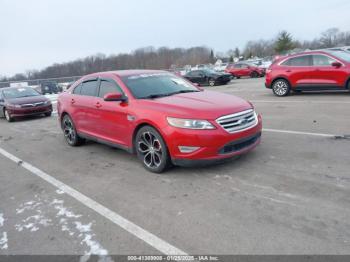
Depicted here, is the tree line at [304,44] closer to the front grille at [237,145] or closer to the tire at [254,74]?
the tire at [254,74]

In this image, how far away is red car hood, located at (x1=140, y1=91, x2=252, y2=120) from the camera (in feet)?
14.6

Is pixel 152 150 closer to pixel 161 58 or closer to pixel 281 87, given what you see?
pixel 281 87

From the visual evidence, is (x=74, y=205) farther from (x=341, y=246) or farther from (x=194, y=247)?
(x=341, y=246)

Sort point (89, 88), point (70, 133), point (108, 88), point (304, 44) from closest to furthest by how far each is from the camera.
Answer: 1. point (108, 88)
2. point (89, 88)
3. point (70, 133)
4. point (304, 44)

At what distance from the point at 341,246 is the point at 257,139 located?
2469mm

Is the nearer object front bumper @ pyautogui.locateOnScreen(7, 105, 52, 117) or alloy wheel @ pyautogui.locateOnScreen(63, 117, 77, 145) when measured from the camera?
alloy wheel @ pyautogui.locateOnScreen(63, 117, 77, 145)

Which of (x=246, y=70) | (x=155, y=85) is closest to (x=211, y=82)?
(x=246, y=70)

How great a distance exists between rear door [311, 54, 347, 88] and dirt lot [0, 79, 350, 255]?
5252 mm

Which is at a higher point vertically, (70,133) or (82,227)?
(70,133)

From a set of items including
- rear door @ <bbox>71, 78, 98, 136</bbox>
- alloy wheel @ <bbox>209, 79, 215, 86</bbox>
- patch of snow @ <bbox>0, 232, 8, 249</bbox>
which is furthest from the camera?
alloy wheel @ <bbox>209, 79, 215, 86</bbox>

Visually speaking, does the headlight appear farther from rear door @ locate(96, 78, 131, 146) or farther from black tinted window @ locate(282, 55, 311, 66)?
black tinted window @ locate(282, 55, 311, 66)

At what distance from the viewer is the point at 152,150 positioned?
4891 millimetres

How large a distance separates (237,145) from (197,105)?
85cm

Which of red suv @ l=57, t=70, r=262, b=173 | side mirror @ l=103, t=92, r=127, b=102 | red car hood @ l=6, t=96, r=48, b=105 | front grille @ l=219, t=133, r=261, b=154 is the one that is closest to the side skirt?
red suv @ l=57, t=70, r=262, b=173
